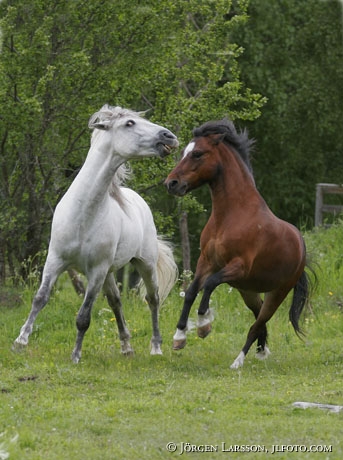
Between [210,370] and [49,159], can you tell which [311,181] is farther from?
[210,370]

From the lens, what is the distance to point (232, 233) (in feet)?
28.5

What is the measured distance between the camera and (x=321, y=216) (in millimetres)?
19828

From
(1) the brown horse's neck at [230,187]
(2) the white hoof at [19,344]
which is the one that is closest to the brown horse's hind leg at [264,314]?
(1) the brown horse's neck at [230,187]

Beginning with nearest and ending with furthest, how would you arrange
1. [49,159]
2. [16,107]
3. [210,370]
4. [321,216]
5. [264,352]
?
[210,370]
[264,352]
[16,107]
[49,159]
[321,216]

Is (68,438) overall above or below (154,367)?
above

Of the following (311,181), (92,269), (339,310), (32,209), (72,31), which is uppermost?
(72,31)

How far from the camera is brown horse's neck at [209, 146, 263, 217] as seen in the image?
8.83 m

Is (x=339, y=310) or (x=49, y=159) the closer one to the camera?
(x=339, y=310)

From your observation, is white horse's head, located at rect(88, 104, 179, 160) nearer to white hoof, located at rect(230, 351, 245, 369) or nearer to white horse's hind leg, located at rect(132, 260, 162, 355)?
white horse's hind leg, located at rect(132, 260, 162, 355)

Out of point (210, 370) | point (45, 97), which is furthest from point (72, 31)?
point (210, 370)

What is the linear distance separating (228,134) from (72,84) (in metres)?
4.38

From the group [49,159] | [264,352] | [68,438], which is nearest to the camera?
[68,438]

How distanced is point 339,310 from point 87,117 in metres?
4.20

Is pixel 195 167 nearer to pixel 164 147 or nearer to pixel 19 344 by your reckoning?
pixel 164 147
